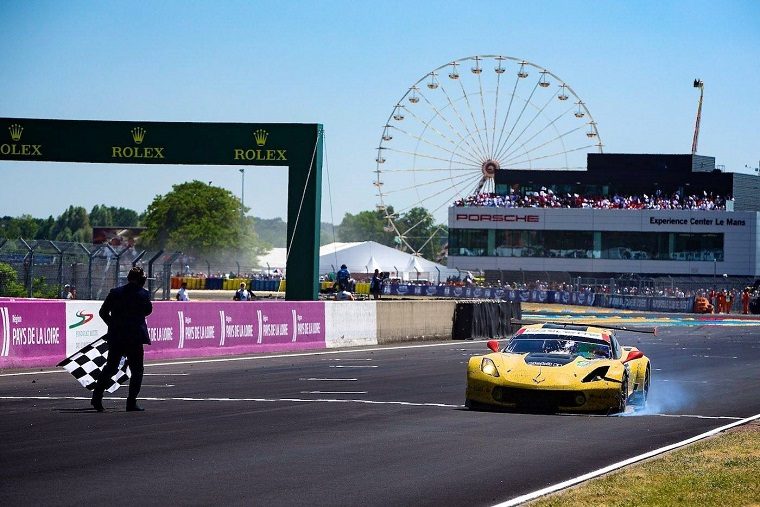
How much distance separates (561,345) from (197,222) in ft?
432

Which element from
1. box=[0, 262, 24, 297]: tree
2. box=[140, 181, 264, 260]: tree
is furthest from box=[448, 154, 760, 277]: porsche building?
box=[0, 262, 24, 297]: tree

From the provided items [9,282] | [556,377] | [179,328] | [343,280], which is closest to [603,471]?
[556,377]

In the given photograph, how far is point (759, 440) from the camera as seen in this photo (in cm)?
1160

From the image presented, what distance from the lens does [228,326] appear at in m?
25.4

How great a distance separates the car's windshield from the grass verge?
3.80 m

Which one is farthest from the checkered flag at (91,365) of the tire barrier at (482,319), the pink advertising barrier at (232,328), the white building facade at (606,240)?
the white building facade at (606,240)

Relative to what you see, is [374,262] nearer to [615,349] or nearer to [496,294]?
[496,294]

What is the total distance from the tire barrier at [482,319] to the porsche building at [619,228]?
56054 mm

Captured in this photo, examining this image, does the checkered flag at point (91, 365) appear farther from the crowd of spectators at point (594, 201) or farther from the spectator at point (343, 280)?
the crowd of spectators at point (594, 201)

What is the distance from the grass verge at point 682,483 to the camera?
26.4 ft

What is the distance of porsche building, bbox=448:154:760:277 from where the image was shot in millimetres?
95062

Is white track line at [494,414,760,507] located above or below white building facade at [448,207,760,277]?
below

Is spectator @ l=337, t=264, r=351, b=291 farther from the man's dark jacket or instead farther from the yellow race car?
the man's dark jacket

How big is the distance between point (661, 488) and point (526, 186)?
92.9 meters
